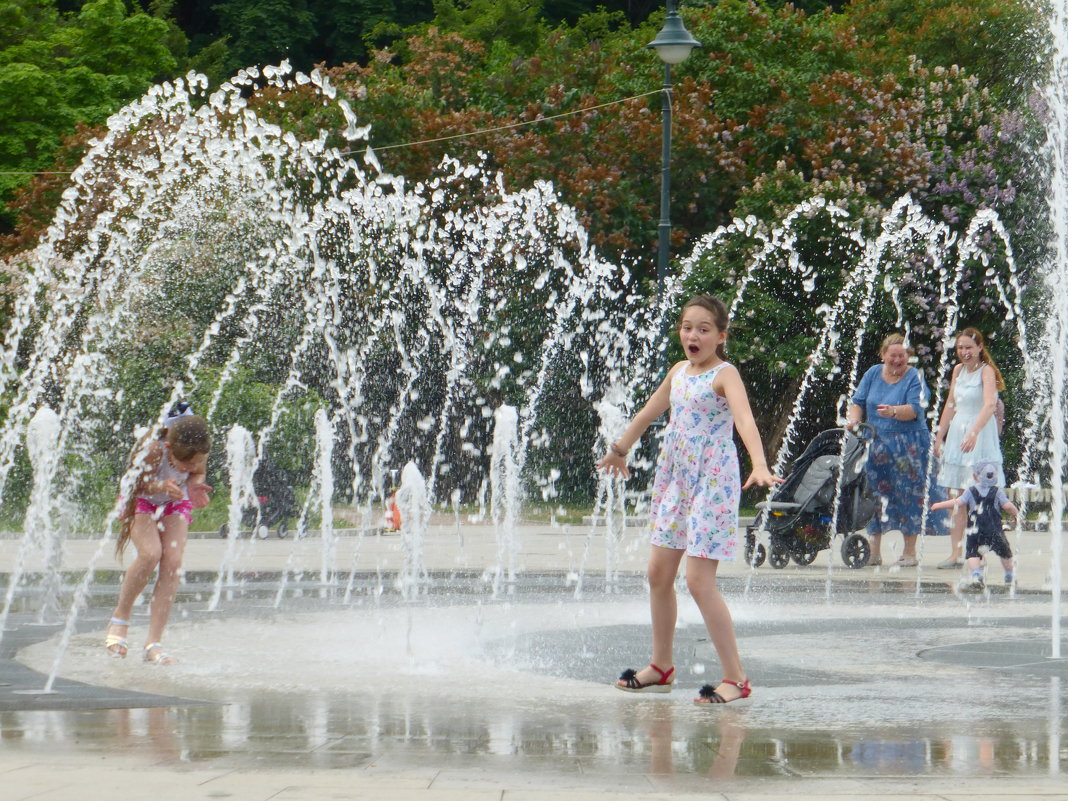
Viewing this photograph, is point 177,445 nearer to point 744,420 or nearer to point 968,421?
point 744,420

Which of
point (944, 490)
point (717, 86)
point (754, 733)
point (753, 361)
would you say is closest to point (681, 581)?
point (944, 490)

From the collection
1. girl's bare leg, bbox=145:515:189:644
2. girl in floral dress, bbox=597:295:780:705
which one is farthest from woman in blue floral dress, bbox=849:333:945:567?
girl's bare leg, bbox=145:515:189:644

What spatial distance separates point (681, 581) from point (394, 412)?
19.1m

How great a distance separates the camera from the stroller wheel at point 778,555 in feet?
45.9

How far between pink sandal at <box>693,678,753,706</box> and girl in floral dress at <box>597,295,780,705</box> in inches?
1.4

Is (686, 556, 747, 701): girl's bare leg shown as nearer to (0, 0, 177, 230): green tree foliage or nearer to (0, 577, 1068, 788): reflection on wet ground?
(0, 577, 1068, 788): reflection on wet ground

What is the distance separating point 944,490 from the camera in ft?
43.8

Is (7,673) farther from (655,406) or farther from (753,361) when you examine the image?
(753,361)

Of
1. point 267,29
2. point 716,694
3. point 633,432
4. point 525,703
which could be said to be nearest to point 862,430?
point 633,432

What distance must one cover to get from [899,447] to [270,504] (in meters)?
8.13

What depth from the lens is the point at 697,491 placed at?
22.4 feet

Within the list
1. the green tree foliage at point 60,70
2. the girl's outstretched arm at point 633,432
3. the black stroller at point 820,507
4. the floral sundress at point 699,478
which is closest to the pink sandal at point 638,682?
the floral sundress at point 699,478

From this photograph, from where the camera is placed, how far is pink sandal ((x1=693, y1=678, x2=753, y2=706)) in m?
6.47

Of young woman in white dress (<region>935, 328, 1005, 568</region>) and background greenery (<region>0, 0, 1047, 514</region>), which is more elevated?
background greenery (<region>0, 0, 1047, 514</region>)
